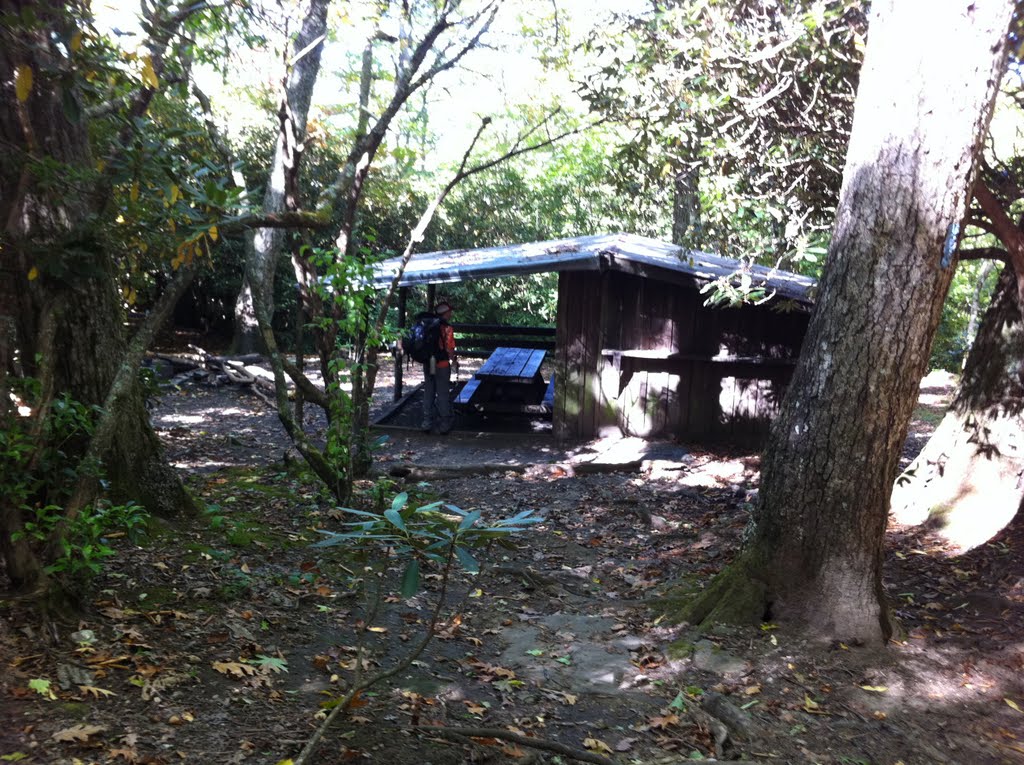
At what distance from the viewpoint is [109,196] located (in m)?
4.17

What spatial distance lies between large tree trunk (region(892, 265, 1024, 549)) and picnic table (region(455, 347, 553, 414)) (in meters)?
6.83

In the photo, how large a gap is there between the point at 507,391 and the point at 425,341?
7.68 feet

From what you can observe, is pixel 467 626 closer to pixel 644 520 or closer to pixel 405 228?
pixel 644 520

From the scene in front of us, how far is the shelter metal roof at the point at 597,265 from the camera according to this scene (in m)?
10.3

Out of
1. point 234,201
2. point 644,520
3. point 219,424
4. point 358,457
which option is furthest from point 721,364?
point 234,201

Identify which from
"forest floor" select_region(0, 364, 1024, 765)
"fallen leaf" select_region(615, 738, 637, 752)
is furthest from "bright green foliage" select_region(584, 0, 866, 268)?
"fallen leaf" select_region(615, 738, 637, 752)

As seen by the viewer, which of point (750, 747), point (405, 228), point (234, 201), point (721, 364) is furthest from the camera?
Result: point (405, 228)

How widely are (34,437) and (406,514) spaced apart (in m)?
1.74

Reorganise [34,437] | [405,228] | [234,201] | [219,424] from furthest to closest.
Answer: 1. [405,228]
2. [219,424]
3. [234,201]
4. [34,437]

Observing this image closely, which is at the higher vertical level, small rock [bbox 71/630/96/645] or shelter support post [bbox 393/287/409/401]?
shelter support post [bbox 393/287/409/401]

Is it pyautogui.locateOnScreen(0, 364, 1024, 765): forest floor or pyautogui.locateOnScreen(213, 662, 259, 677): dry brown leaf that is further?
pyautogui.locateOnScreen(213, 662, 259, 677): dry brown leaf

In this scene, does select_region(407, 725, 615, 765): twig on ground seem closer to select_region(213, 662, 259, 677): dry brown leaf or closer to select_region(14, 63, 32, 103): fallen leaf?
select_region(213, 662, 259, 677): dry brown leaf

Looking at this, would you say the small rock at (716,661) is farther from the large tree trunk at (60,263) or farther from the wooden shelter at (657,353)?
the wooden shelter at (657,353)

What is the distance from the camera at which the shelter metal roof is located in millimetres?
10344
